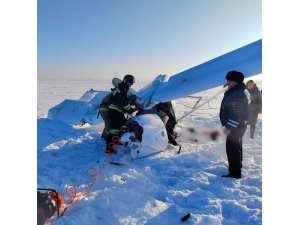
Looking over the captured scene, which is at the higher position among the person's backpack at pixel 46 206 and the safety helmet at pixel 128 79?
the safety helmet at pixel 128 79

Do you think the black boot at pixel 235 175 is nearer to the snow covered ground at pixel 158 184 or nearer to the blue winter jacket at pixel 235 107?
the snow covered ground at pixel 158 184

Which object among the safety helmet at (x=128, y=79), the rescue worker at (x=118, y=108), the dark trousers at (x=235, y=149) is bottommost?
the dark trousers at (x=235, y=149)

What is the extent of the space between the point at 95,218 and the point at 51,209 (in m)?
0.43

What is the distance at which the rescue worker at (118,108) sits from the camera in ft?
A: 18.0

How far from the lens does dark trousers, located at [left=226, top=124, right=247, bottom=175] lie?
4199mm

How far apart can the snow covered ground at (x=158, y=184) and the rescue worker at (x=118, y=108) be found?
413 millimetres

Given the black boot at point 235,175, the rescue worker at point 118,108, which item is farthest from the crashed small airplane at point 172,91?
the black boot at point 235,175

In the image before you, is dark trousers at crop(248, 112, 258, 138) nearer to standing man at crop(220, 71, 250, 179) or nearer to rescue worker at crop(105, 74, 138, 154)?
standing man at crop(220, 71, 250, 179)

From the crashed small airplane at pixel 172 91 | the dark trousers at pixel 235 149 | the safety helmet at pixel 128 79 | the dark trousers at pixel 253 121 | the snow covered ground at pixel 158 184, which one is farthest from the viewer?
the dark trousers at pixel 253 121

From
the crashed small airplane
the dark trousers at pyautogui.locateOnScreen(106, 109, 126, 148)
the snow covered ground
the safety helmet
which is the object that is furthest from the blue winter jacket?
the dark trousers at pyautogui.locateOnScreen(106, 109, 126, 148)

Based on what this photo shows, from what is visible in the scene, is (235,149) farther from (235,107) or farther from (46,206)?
(46,206)

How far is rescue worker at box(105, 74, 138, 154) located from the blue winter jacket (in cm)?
196
